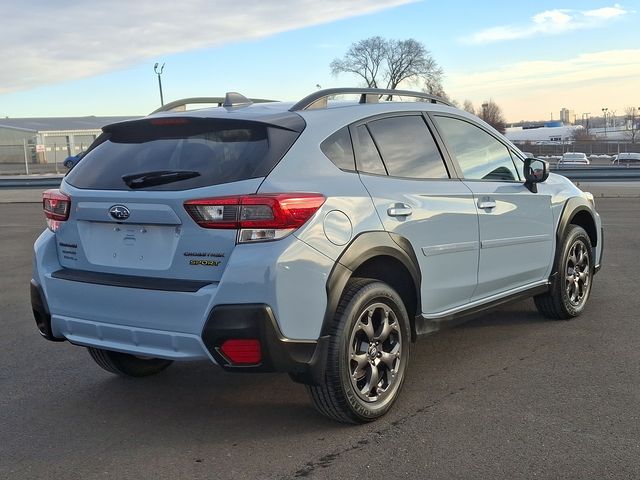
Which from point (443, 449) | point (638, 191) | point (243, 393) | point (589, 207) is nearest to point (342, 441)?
point (443, 449)

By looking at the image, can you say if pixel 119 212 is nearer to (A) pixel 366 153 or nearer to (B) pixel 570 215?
(A) pixel 366 153

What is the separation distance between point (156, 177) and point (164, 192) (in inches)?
6.2

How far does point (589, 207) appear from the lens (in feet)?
19.5

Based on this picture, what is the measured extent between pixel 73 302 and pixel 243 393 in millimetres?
1218

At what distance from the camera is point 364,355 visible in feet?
12.2

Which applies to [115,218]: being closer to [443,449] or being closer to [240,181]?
[240,181]

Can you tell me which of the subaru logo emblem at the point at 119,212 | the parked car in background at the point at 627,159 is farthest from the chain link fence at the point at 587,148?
the subaru logo emblem at the point at 119,212

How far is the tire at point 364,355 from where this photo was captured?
3.49 m

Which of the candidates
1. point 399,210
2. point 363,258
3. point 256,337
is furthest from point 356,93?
point 256,337

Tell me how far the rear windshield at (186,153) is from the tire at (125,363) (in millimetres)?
1212

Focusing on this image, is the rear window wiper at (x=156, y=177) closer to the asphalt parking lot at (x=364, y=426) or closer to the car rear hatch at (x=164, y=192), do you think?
the car rear hatch at (x=164, y=192)

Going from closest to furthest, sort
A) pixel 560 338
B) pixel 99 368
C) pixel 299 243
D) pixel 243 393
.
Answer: pixel 299 243 < pixel 243 393 < pixel 99 368 < pixel 560 338

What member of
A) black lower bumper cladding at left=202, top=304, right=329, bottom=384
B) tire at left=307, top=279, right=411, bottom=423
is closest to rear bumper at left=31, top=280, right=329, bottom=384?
black lower bumper cladding at left=202, top=304, right=329, bottom=384

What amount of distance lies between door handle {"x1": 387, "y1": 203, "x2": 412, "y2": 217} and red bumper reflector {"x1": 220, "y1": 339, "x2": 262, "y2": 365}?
1130mm
